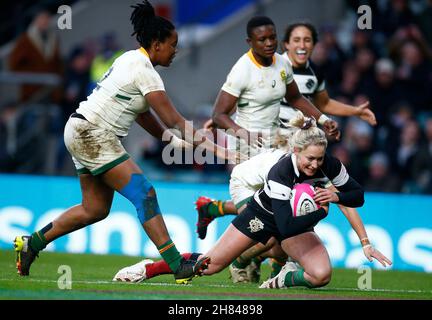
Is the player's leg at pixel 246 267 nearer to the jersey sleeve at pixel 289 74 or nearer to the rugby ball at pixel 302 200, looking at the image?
the rugby ball at pixel 302 200

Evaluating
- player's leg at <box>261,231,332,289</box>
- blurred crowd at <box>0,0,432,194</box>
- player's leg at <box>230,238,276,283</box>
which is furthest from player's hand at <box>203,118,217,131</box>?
blurred crowd at <box>0,0,432,194</box>

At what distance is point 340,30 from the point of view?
19281 millimetres

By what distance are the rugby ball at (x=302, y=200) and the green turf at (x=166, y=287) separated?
2.41 ft

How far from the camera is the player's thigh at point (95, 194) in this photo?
30.7 feet

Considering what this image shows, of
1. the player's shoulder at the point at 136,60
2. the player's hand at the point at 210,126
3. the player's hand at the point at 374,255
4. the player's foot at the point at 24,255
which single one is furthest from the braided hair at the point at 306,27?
the player's foot at the point at 24,255

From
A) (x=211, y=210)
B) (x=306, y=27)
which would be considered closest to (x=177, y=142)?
(x=211, y=210)

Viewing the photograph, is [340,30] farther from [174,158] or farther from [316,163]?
A: [316,163]

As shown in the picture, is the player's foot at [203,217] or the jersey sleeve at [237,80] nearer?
the jersey sleeve at [237,80]

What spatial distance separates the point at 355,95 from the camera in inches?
682

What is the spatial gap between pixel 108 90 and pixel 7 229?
6245mm

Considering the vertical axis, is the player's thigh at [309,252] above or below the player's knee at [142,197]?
below

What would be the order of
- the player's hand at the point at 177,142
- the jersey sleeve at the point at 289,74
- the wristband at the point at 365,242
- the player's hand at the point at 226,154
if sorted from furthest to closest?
the jersey sleeve at the point at 289,74 → the player's hand at the point at 177,142 → the wristband at the point at 365,242 → the player's hand at the point at 226,154

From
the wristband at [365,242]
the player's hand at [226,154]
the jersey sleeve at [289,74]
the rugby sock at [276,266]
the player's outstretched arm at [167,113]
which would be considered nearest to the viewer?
the player's outstretched arm at [167,113]

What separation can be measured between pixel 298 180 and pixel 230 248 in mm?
951
